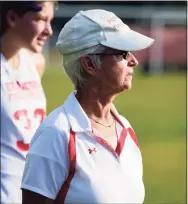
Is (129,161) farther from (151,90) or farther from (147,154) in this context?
(151,90)

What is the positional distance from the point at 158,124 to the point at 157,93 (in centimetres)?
619

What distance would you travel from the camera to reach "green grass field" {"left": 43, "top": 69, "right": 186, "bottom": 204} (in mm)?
9109

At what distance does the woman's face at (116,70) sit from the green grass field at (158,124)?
456 centimetres

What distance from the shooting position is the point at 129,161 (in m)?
3.24

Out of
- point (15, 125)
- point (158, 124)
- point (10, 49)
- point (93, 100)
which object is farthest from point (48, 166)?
point (158, 124)

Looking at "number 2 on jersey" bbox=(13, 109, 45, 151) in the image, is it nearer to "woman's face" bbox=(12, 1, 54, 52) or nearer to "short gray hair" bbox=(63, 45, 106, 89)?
"woman's face" bbox=(12, 1, 54, 52)

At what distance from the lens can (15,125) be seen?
4.55 m

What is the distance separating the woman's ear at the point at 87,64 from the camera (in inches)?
125

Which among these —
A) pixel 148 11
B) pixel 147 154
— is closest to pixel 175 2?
pixel 148 11

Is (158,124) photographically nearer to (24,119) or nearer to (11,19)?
(11,19)

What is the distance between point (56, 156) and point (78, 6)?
28.2 metres

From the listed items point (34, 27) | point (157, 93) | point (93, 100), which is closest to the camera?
point (93, 100)

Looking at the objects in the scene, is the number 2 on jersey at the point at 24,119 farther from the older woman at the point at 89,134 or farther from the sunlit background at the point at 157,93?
the sunlit background at the point at 157,93

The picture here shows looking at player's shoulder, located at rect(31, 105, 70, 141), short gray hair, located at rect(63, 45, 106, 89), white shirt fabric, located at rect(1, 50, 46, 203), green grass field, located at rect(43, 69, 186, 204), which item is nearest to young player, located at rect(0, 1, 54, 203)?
white shirt fabric, located at rect(1, 50, 46, 203)
